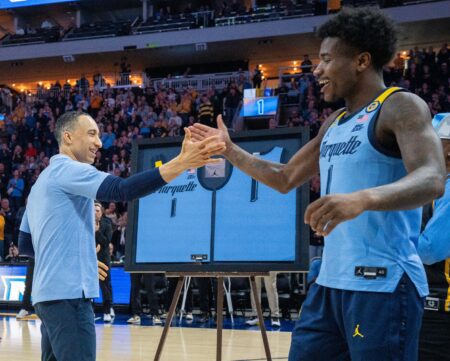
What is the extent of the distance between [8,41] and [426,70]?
17.9 meters

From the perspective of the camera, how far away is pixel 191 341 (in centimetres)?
778

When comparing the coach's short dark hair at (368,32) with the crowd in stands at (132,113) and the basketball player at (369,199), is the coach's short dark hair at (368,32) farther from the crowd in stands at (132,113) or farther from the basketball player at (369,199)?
the crowd in stands at (132,113)

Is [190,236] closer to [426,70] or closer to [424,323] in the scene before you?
[424,323]

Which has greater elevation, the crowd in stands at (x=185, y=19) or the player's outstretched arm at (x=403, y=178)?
the crowd in stands at (x=185, y=19)

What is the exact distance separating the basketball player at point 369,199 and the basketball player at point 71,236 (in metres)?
0.89

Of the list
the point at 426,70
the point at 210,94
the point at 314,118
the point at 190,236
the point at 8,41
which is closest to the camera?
the point at 190,236

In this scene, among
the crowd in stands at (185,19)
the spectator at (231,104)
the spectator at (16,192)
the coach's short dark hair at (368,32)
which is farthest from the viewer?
the crowd in stands at (185,19)

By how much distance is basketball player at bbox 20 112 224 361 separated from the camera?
3.13m

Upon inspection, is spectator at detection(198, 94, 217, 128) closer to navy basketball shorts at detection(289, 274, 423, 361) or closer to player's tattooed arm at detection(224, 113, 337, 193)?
player's tattooed arm at detection(224, 113, 337, 193)

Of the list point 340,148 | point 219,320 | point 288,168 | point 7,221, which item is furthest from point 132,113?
point 340,148

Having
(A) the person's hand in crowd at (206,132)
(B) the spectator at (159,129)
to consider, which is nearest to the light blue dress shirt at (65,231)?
(A) the person's hand in crowd at (206,132)

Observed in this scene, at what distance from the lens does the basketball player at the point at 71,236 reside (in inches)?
123

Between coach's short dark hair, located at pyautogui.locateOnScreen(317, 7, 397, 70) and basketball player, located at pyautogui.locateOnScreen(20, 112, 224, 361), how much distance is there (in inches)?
36.2

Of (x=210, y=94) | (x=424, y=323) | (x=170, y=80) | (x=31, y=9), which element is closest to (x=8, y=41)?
(x=31, y=9)
